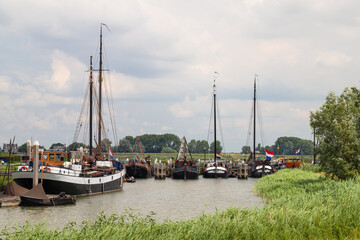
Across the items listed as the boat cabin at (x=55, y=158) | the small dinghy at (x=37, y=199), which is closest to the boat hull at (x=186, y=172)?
the boat cabin at (x=55, y=158)

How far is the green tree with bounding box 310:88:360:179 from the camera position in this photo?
1265 inches

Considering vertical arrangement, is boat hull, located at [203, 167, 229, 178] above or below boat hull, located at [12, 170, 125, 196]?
below

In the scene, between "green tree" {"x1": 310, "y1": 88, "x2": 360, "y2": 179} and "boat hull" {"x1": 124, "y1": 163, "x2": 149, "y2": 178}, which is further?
"boat hull" {"x1": 124, "y1": 163, "x2": 149, "y2": 178}

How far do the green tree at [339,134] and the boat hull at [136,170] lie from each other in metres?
41.8

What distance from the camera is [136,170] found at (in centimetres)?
7125

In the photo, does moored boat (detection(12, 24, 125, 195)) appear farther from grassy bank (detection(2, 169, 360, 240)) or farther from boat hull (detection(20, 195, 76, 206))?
grassy bank (detection(2, 169, 360, 240))

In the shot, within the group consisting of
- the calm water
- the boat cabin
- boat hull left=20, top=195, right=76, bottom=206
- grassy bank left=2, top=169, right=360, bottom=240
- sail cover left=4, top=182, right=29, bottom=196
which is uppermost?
the boat cabin

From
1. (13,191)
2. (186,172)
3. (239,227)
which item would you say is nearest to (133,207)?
(13,191)

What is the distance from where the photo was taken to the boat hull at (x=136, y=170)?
233 ft

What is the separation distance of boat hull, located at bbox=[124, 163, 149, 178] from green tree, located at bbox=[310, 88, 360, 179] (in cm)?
4183

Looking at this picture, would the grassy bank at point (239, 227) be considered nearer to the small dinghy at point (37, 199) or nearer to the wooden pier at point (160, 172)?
the small dinghy at point (37, 199)

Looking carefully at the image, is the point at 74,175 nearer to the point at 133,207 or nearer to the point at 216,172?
the point at 133,207

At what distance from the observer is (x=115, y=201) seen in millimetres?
37781

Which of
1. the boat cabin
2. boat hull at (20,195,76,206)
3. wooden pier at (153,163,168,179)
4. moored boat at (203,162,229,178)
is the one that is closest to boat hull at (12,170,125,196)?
boat hull at (20,195,76,206)
